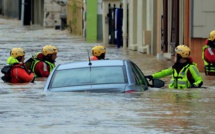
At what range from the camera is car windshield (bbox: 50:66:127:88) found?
14305 mm

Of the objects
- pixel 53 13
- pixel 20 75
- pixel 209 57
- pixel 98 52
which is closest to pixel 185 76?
pixel 98 52

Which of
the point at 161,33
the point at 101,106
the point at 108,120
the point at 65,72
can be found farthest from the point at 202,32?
the point at 108,120

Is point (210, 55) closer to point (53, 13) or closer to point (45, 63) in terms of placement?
point (45, 63)

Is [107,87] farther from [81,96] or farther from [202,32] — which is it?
[202,32]

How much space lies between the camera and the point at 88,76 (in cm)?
1443

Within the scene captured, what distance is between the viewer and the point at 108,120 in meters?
11.0

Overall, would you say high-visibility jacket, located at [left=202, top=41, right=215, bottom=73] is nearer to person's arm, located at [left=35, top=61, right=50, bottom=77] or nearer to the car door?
person's arm, located at [left=35, top=61, right=50, bottom=77]

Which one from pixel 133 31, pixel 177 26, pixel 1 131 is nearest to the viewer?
pixel 1 131

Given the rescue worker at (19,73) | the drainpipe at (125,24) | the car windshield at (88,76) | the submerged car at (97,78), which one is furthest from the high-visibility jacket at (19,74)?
the drainpipe at (125,24)

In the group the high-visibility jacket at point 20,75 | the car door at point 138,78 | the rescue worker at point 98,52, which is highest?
the rescue worker at point 98,52

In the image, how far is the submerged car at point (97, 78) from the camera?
14109 mm

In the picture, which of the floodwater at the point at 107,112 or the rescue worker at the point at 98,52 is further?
the rescue worker at the point at 98,52

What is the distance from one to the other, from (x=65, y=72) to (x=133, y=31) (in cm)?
2247

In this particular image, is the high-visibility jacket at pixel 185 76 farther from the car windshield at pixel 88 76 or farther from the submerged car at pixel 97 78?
the car windshield at pixel 88 76
